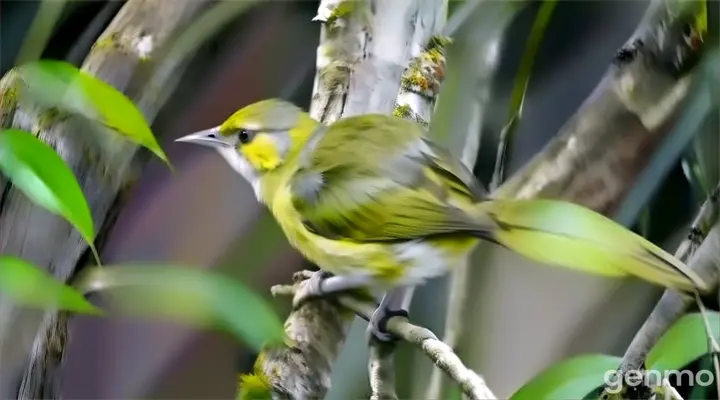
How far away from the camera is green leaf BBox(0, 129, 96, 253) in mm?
775

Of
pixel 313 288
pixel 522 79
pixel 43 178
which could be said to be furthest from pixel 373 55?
pixel 43 178

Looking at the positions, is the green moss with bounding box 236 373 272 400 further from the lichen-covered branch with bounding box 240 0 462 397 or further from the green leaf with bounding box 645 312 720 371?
the green leaf with bounding box 645 312 720 371

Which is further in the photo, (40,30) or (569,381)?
(40,30)

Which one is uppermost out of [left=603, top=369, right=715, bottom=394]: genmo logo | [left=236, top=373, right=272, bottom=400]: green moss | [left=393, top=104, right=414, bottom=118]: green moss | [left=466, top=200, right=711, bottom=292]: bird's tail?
[left=393, top=104, right=414, bottom=118]: green moss

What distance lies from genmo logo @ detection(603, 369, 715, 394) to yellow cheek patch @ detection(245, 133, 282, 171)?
0.39m

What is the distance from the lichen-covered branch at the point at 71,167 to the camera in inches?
31.2

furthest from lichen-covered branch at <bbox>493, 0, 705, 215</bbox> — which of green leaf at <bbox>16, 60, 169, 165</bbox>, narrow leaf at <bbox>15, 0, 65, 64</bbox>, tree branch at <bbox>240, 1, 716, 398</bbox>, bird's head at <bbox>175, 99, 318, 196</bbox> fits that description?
narrow leaf at <bbox>15, 0, 65, 64</bbox>

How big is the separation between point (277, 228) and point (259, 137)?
0.09 m

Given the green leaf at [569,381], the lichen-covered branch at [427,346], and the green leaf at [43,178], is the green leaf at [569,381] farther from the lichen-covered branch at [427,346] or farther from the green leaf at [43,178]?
Result: the green leaf at [43,178]

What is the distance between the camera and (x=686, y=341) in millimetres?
729

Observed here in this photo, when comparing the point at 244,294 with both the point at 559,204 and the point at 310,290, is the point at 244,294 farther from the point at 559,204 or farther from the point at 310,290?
the point at 559,204

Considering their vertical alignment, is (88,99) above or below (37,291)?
above

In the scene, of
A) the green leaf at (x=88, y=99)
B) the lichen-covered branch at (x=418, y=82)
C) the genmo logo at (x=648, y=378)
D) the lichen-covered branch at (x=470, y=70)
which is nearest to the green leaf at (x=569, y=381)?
the genmo logo at (x=648, y=378)

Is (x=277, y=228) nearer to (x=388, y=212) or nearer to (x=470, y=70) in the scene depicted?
(x=388, y=212)
